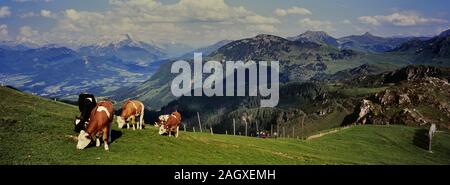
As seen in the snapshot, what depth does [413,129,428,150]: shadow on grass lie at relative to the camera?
379 feet

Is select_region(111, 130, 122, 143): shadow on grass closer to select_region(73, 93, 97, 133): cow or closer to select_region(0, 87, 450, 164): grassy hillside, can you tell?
select_region(0, 87, 450, 164): grassy hillside

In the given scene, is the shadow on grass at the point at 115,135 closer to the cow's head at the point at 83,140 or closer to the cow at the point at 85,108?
the cow at the point at 85,108

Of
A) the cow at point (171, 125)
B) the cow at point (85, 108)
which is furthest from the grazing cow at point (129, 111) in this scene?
the cow at point (85, 108)

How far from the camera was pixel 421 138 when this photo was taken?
122 meters

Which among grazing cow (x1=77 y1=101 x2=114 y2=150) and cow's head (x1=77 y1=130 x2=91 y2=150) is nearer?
grazing cow (x1=77 y1=101 x2=114 y2=150)

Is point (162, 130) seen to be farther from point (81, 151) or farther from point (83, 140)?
point (81, 151)

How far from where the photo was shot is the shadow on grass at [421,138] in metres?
115

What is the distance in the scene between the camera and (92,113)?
39.6 meters

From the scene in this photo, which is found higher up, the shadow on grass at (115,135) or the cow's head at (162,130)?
the shadow on grass at (115,135)

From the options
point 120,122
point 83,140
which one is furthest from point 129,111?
point 83,140

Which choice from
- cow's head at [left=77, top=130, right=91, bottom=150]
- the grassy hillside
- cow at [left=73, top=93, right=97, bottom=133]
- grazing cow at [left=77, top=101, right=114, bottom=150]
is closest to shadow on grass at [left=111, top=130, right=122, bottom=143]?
the grassy hillside

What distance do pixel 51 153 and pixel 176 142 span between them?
1745 cm
